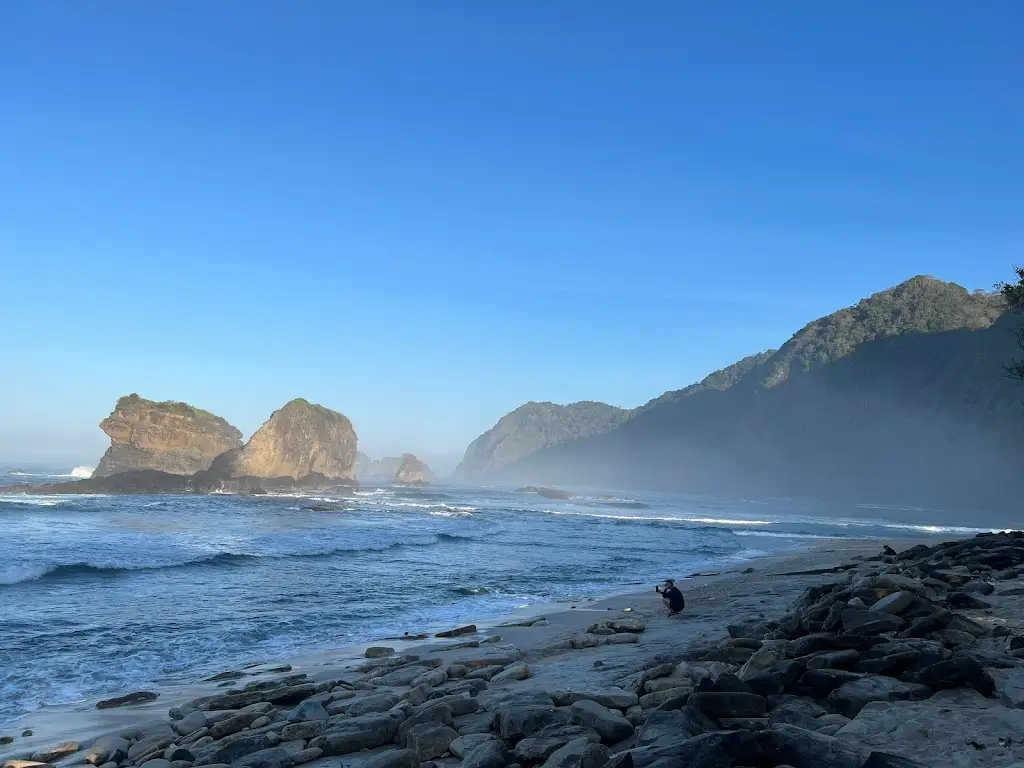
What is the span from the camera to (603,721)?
5.28 m

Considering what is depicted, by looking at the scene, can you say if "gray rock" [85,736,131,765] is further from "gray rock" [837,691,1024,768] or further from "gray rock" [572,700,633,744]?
"gray rock" [837,691,1024,768]

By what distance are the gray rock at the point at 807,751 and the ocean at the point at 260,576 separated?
9.45 meters

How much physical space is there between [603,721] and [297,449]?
80770 millimetres

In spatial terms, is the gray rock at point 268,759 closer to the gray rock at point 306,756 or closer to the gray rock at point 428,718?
the gray rock at point 306,756

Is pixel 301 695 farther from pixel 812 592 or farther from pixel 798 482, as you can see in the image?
pixel 798 482

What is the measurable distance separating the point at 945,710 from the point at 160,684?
1019 cm

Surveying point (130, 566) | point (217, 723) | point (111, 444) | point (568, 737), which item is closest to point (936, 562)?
point (568, 737)

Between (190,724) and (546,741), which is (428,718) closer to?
(546,741)

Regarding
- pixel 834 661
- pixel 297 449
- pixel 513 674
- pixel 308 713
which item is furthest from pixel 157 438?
pixel 834 661

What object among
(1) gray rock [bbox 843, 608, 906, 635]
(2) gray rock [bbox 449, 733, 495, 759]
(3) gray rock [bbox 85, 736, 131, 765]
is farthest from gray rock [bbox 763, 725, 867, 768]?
(3) gray rock [bbox 85, 736, 131, 765]

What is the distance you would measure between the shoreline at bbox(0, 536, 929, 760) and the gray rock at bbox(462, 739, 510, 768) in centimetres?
380

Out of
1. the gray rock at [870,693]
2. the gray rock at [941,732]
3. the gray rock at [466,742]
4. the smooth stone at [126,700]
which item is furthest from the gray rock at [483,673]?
the gray rock at [941,732]

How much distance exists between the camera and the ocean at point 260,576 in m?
12.0

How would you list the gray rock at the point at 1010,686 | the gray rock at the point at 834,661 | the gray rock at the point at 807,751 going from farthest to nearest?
the gray rock at the point at 834,661
the gray rock at the point at 1010,686
the gray rock at the point at 807,751
